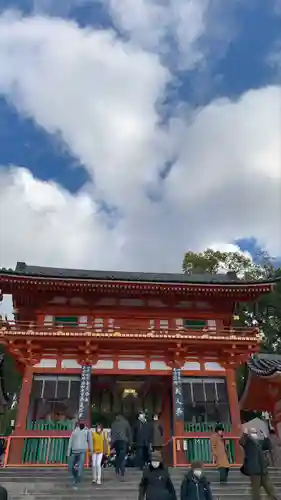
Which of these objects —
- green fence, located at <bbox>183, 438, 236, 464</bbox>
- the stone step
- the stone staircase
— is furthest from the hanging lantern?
the stone step

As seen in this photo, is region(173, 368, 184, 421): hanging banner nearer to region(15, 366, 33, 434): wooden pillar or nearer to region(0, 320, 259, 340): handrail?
region(0, 320, 259, 340): handrail

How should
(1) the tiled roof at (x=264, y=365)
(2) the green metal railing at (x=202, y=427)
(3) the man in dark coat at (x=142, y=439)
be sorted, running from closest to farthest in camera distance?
1. (3) the man in dark coat at (x=142, y=439)
2. (2) the green metal railing at (x=202, y=427)
3. (1) the tiled roof at (x=264, y=365)

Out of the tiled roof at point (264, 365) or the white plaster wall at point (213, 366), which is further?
the white plaster wall at point (213, 366)

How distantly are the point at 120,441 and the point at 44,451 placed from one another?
4657 millimetres

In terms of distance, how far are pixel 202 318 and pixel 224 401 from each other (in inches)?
155

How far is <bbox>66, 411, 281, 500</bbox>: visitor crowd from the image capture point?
7367mm

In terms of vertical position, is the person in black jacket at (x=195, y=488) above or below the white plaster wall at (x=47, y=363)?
below

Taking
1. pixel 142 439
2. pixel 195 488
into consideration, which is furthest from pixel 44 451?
pixel 195 488

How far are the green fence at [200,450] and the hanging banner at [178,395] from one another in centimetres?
101

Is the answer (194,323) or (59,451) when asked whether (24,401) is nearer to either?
(59,451)

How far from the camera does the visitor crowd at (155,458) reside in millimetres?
7367

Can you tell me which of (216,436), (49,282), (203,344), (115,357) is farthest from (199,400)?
(49,282)

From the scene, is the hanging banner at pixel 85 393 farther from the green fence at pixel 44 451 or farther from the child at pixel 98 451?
the child at pixel 98 451

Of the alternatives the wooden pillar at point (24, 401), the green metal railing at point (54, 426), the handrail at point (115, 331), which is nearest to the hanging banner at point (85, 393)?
the green metal railing at point (54, 426)
